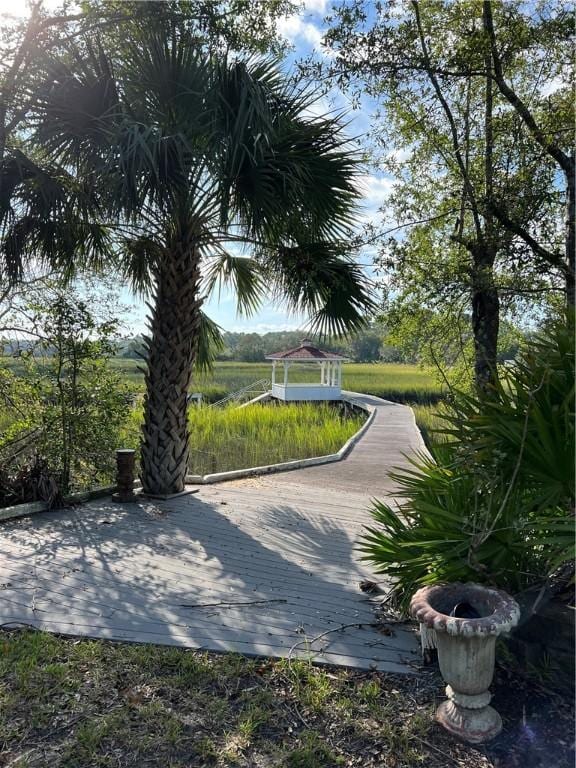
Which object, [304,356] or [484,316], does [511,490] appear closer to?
[484,316]

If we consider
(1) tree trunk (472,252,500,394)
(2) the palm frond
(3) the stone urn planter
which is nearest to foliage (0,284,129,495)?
(2) the palm frond

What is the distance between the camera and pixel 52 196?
14.7ft

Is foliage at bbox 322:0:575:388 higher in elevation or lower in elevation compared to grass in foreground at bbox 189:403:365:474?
higher

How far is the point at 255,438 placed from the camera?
1094 centimetres

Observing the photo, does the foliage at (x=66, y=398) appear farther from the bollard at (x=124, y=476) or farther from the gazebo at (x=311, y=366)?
the gazebo at (x=311, y=366)

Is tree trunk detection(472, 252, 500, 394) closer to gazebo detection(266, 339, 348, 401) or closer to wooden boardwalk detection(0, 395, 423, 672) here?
wooden boardwalk detection(0, 395, 423, 672)

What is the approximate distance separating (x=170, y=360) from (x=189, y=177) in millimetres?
1947

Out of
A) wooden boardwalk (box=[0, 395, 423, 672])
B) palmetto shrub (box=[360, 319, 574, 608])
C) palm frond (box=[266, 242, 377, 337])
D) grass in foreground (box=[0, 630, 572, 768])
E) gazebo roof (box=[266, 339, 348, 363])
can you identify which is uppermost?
palm frond (box=[266, 242, 377, 337])

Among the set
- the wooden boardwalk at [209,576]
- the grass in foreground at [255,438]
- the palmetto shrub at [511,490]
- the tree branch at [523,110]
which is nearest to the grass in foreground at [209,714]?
the wooden boardwalk at [209,576]

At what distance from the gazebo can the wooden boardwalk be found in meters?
13.5

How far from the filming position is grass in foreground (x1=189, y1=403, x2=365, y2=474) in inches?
366

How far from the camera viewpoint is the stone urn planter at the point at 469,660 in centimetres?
183

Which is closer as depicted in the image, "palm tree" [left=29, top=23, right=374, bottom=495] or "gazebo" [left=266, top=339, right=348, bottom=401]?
"palm tree" [left=29, top=23, right=374, bottom=495]

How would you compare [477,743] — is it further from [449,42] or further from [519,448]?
[449,42]
